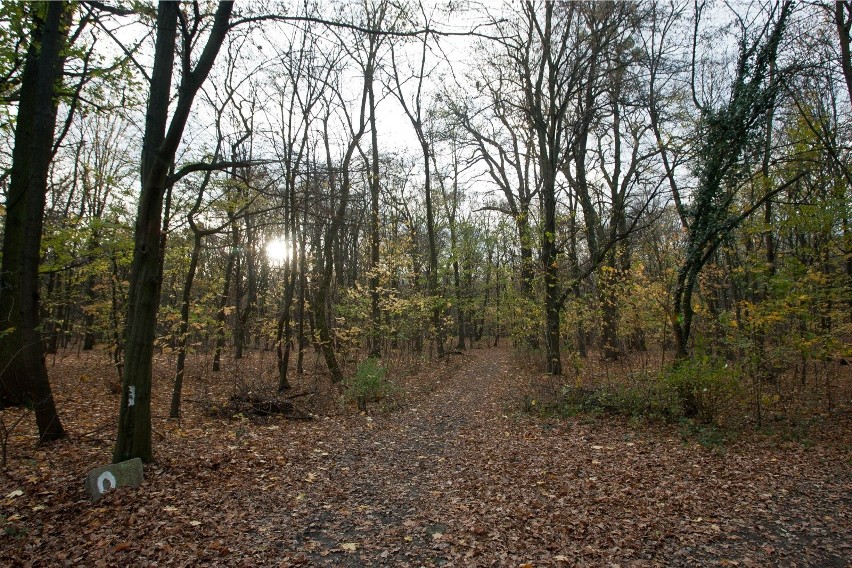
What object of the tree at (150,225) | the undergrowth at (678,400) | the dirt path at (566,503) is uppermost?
the tree at (150,225)

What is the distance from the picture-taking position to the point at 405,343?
17.8 m

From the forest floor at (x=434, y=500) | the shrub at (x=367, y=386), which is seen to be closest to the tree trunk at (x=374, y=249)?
the shrub at (x=367, y=386)

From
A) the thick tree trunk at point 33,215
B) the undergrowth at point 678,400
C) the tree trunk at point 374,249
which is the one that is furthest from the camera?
the tree trunk at point 374,249

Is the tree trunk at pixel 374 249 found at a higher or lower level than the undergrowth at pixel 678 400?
higher

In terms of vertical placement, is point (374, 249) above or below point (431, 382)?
above

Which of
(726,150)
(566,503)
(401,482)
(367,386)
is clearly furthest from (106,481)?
(726,150)

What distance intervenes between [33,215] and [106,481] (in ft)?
10.6

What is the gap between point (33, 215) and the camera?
512cm

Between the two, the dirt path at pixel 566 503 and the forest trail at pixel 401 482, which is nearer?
the dirt path at pixel 566 503

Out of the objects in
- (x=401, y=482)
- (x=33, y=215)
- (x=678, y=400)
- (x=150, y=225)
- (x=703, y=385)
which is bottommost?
(x=401, y=482)

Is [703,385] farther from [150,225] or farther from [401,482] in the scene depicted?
[150,225]

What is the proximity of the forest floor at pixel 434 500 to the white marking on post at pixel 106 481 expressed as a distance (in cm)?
11

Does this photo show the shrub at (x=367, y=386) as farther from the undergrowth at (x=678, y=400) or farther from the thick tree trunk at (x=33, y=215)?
the thick tree trunk at (x=33, y=215)

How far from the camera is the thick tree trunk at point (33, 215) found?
16.5 feet
